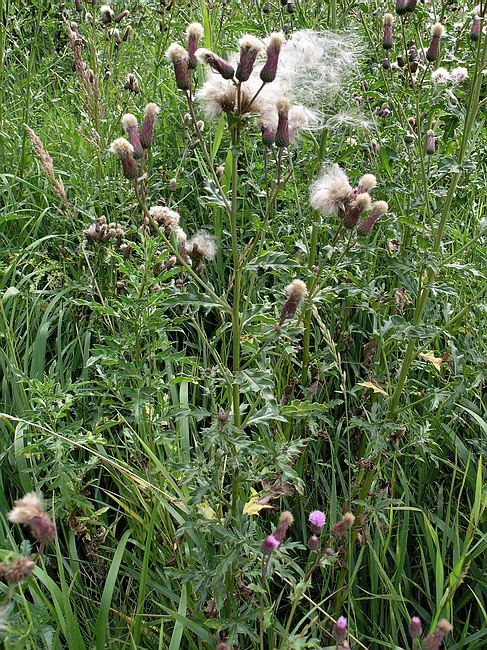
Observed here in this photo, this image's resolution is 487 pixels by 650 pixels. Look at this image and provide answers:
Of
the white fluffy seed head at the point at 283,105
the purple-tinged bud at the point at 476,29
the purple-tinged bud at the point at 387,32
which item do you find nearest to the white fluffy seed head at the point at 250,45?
the white fluffy seed head at the point at 283,105

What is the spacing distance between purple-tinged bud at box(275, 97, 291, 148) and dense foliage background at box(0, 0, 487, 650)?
0.54 ft

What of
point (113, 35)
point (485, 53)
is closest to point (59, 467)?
point (485, 53)

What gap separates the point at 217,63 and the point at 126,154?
0.32m

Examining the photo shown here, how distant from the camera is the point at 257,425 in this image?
2230 millimetres

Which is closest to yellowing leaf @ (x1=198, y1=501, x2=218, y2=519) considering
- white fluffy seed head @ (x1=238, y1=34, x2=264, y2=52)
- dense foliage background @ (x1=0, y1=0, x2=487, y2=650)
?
dense foliage background @ (x1=0, y1=0, x2=487, y2=650)

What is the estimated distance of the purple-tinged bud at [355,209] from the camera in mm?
1742

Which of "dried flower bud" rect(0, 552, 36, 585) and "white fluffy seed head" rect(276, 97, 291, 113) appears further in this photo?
"white fluffy seed head" rect(276, 97, 291, 113)

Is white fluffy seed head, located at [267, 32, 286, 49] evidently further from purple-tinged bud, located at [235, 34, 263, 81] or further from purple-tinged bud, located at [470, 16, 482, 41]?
purple-tinged bud, located at [470, 16, 482, 41]

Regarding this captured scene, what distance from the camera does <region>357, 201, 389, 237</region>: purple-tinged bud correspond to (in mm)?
1820

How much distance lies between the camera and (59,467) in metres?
1.83

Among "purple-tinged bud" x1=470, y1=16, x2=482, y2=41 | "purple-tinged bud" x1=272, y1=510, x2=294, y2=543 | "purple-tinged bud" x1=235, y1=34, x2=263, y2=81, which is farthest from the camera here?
"purple-tinged bud" x1=470, y1=16, x2=482, y2=41

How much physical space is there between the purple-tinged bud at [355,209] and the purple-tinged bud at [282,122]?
240 mm

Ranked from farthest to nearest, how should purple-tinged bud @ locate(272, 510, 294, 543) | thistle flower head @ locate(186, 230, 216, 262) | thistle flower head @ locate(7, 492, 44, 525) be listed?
thistle flower head @ locate(186, 230, 216, 262) → purple-tinged bud @ locate(272, 510, 294, 543) → thistle flower head @ locate(7, 492, 44, 525)

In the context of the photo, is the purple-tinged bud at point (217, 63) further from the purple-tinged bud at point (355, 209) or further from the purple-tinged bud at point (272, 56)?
the purple-tinged bud at point (355, 209)
